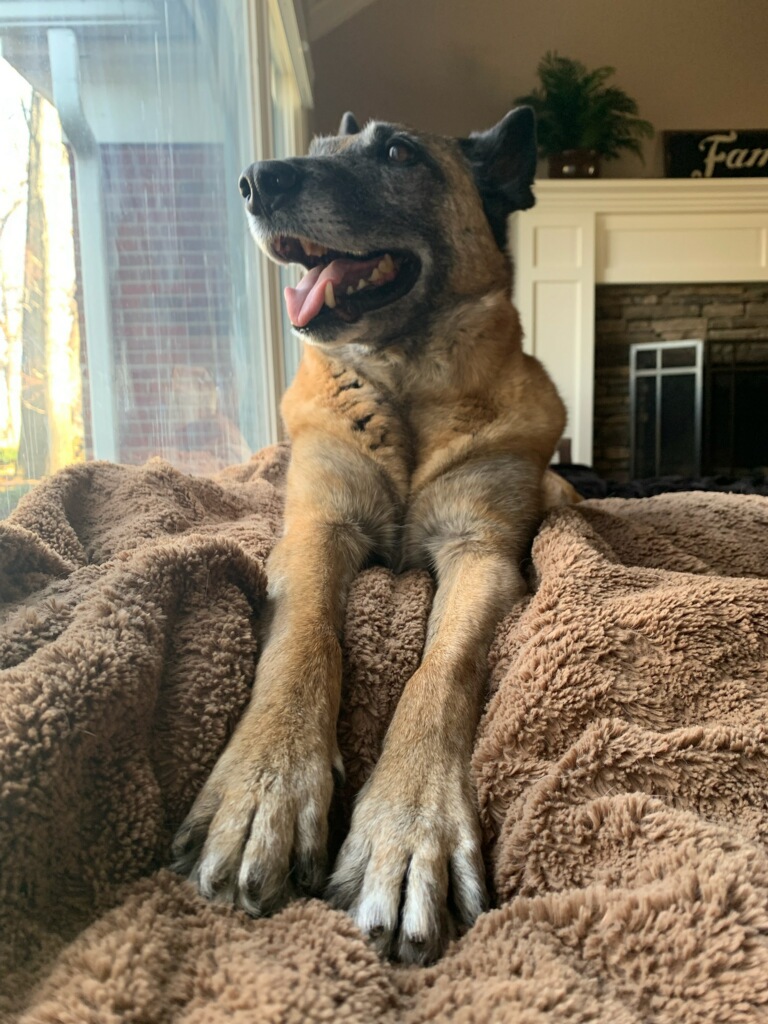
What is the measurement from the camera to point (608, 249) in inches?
214

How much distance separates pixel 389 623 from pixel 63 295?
0.70 meters

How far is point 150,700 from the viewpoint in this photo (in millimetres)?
628

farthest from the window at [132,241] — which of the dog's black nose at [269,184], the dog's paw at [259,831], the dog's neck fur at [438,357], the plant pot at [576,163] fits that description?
the plant pot at [576,163]

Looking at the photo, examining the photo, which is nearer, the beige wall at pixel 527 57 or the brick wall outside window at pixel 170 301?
the brick wall outside window at pixel 170 301

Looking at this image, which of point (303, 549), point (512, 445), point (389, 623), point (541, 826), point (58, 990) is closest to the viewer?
point (58, 990)

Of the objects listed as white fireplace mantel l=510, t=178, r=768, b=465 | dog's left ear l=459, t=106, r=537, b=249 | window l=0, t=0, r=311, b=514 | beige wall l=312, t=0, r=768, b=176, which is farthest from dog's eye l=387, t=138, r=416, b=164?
beige wall l=312, t=0, r=768, b=176

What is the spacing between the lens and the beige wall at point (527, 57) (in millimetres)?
5477

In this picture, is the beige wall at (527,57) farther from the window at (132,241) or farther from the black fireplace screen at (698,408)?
the window at (132,241)

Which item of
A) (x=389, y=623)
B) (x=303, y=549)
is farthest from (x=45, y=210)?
(x=389, y=623)

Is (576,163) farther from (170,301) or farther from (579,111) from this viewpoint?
(170,301)

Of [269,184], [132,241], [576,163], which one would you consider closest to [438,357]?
[269,184]

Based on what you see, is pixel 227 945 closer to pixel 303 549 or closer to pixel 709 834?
pixel 709 834

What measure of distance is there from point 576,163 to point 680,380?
5.81ft

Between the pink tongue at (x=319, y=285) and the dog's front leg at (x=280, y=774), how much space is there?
457 mm
